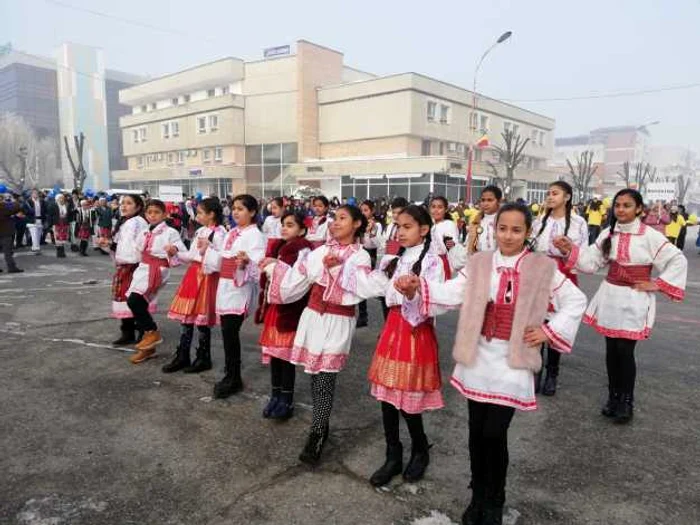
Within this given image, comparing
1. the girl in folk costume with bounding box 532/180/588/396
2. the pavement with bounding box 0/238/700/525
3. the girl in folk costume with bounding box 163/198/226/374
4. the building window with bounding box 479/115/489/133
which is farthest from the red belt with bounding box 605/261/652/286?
the building window with bounding box 479/115/489/133

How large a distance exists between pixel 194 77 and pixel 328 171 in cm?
2074

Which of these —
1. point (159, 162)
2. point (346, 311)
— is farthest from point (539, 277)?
point (159, 162)

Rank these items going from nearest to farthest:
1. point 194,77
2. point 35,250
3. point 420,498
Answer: point 420,498, point 35,250, point 194,77

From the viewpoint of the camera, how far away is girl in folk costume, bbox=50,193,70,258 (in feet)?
48.7

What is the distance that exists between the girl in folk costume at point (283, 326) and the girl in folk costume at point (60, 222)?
506 inches

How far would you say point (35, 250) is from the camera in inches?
600

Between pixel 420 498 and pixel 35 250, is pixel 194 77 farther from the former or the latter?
pixel 420 498

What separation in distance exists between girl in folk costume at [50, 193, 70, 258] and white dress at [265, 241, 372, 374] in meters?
13.5

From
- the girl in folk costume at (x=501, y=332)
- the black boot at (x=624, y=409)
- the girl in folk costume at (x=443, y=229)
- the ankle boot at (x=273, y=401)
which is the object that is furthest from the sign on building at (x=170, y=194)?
the girl in folk costume at (x=501, y=332)

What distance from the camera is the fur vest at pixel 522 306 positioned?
2646 millimetres

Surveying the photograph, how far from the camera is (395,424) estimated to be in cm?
330

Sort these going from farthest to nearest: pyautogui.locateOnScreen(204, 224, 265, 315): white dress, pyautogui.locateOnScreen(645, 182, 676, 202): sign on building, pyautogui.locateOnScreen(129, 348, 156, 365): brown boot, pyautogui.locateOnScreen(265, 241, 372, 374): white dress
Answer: pyautogui.locateOnScreen(645, 182, 676, 202): sign on building < pyautogui.locateOnScreen(129, 348, 156, 365): brown boot < pyautogui.locateOnScreen(204, 224, 265, 315): white dress < pyautogui.locateOnScreen(265, 241, 372, 374): white dress

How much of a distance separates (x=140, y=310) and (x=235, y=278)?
1.70m

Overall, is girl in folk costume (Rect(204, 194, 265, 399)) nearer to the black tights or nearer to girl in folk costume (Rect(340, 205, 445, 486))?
girl in folk costume (Rect(340, 205, 445, 486))
